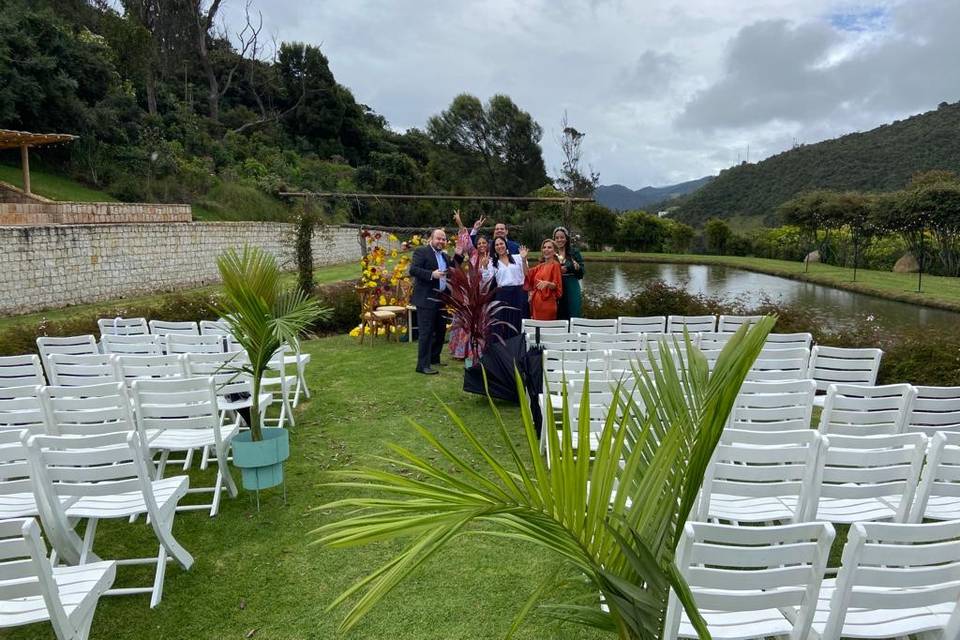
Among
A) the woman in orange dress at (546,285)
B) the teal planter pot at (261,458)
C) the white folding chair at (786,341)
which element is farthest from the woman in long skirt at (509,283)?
the teal planter pot at (261,458)

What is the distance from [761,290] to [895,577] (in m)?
18.7

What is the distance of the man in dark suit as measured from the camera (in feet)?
25.0

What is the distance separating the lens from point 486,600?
9.69 feet

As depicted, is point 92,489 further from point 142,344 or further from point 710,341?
point 710,341

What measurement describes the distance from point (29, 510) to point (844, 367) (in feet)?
20.2

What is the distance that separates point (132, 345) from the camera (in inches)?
231

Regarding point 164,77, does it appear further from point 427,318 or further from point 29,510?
point 29,510

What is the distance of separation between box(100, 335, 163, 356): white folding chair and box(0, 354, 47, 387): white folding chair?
3.05ft

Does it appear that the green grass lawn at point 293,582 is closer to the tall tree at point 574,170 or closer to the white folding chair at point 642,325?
the white folding chair at point 642,325

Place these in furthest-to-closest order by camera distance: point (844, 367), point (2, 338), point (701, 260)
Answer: point (701, 260) < point (2, 338) < point (844, 367)

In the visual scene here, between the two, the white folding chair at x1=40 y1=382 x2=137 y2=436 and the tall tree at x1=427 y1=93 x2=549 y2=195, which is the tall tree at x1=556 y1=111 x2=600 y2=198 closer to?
the tall tree at x1=427 y1=93 x2=549 y2=195

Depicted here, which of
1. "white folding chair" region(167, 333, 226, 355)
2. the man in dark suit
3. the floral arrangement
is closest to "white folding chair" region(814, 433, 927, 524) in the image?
"white folding chair" region(167, 333, 226, 355)

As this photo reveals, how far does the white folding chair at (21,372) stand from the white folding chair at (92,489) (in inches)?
85.0

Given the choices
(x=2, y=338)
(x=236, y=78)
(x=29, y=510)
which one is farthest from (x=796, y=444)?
(x=236, y=78)
